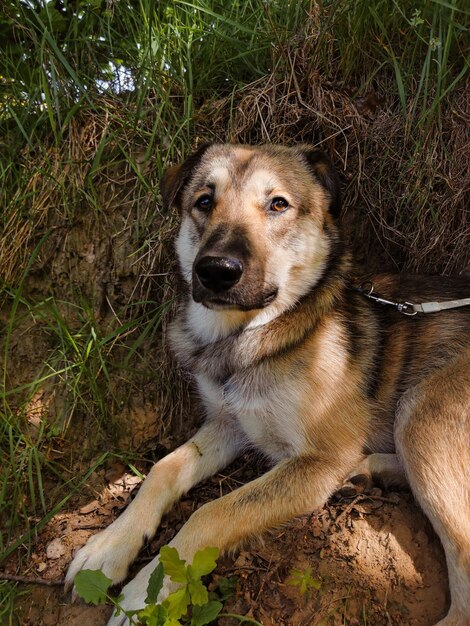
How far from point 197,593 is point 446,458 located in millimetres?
1249

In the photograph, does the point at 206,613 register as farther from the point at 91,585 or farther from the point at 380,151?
the point at 380,151

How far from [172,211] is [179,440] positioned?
4.75ft

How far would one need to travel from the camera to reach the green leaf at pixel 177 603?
2.13 meters

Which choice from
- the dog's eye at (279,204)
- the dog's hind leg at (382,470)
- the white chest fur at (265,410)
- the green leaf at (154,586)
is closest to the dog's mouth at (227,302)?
the white chest fur at (265,410)

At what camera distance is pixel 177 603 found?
214 centimetres

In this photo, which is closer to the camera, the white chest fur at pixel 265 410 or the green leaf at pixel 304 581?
the green leaf at pixel 304 581

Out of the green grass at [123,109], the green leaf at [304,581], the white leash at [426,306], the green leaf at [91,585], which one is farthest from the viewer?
the green grass at [123,109]

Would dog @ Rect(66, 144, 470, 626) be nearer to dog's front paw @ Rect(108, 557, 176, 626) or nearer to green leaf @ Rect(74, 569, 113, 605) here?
dog's front paw @ Rect(108, 557, 176, 626)

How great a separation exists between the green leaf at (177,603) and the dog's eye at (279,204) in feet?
6.00

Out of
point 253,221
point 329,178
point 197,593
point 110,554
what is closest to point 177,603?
point 197,593

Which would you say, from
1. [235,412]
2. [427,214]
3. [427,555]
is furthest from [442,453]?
[427,214]

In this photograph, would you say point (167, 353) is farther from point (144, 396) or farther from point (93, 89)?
point (93, 89)

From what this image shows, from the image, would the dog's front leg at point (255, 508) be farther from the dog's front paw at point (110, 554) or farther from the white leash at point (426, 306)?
the white leash at point (426, 306)

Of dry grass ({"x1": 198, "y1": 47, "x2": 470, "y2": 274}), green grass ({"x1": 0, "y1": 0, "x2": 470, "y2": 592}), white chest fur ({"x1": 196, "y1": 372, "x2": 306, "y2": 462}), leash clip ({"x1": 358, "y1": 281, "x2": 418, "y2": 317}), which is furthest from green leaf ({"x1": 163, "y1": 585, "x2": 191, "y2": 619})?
dry grass ({"x1": 198, "y1": 47, "x2": 470, "y2": 274})
